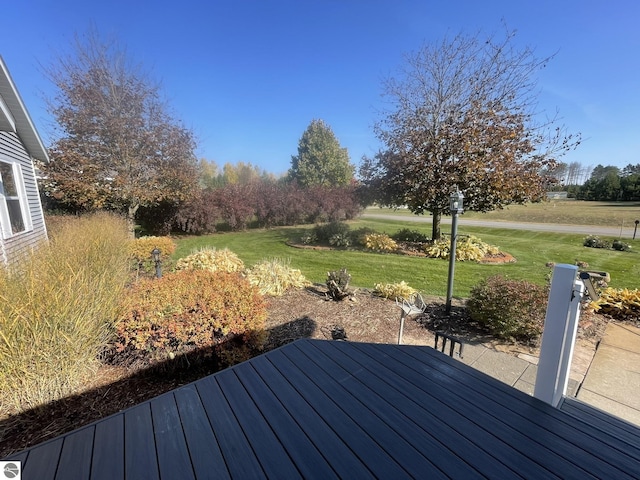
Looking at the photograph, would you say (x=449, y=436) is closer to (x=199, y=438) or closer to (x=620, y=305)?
(x=199, y=438)

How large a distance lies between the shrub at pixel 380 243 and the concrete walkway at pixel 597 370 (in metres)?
6.05

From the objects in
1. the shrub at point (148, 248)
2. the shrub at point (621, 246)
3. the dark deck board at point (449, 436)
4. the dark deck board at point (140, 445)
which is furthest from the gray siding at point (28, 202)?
the shrub at point (621, 246)

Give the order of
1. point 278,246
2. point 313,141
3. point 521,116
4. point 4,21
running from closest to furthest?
1. point 4,21
2. point 521,116
3. point 278,246
4. point 313,141

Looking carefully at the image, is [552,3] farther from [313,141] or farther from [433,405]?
[313,141]

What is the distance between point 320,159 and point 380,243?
22.4 metres

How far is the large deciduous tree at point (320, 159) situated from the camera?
3034cm

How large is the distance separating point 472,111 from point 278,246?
7.73 meters

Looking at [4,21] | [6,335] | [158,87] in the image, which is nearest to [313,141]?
[158,87]

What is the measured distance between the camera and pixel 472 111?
28.1 feet

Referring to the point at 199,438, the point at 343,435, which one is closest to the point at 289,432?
the point at 343,435

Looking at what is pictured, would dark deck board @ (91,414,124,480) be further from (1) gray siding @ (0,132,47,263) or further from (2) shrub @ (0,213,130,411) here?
(1) gray siding @ (0,132,47,263)

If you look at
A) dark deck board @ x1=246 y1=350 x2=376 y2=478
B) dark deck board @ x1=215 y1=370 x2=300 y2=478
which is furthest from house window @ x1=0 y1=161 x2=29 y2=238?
dark deck board @ x1=246 y1=350 x2=376 y2=478

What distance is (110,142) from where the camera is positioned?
1173cm

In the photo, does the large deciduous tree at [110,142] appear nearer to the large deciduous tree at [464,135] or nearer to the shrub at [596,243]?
the large deciduous tree at [464,135]
